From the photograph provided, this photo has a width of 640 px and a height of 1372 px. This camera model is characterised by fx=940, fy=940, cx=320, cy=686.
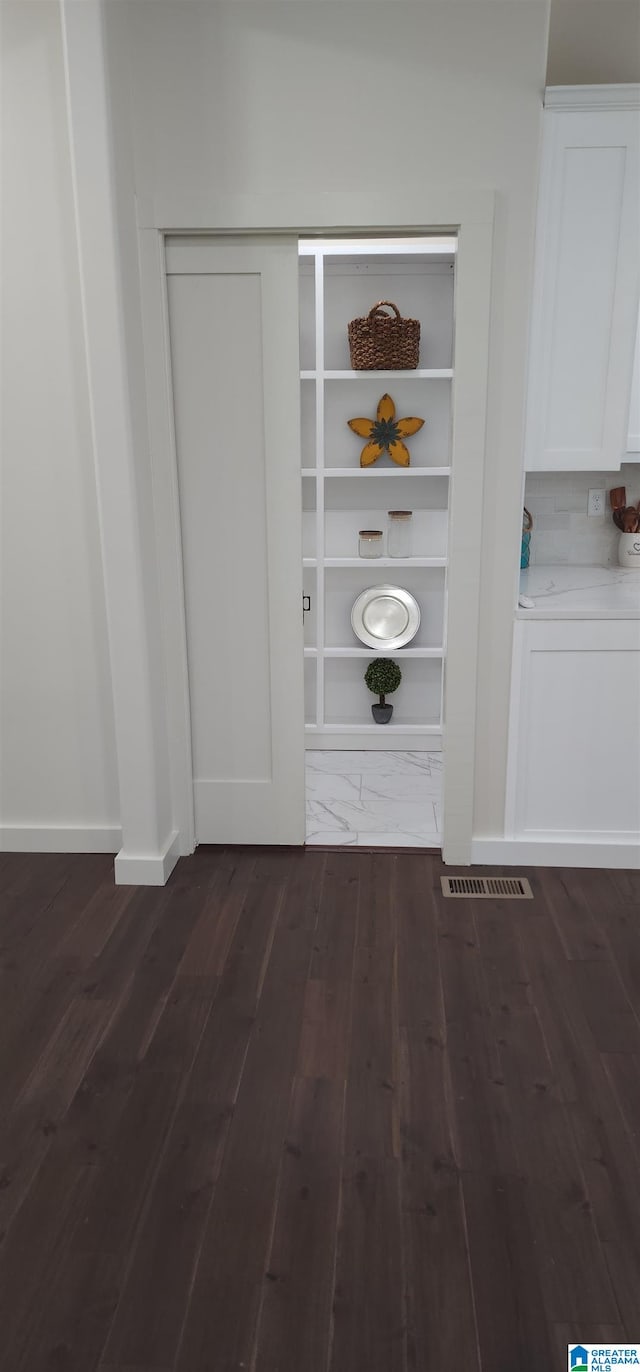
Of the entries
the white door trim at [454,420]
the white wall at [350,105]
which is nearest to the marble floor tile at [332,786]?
the white door trim at [454,420]

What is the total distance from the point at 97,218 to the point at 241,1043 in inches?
93.3

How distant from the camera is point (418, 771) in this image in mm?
4438

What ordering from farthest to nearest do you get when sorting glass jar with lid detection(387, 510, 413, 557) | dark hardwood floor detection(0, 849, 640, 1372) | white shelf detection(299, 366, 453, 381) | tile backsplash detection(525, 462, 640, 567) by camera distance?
glass jar with lid detection(387, 510, 413, 557)
white shelf detection(299, 366, 453, 381)
tile backsplash detection(525, 462, 640, 567)
dark hardwood floor detection(0, 849, 640, 1372)

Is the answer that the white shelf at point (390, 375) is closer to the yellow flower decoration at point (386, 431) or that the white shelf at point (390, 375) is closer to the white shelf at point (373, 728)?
the yellow flower decoration at point (386, 431)

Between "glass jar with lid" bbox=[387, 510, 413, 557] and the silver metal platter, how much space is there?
196 millimetres

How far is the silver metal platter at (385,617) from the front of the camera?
4.60m

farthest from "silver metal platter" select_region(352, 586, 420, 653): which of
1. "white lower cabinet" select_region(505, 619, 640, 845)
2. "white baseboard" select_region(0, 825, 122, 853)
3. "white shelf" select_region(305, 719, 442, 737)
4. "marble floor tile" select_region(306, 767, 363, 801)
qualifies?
"white baseboard" select_region(0, 825, 122, 853)

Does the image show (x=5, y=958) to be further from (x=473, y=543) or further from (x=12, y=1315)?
(x=473, y=543)

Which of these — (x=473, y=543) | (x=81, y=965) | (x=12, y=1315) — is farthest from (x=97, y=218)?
(x=12, y=1315)

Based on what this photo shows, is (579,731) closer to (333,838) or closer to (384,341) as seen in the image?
(333,838)

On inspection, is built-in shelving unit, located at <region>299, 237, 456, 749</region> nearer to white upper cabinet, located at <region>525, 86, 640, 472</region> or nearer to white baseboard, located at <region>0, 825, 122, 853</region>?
white upper cabinet, located at <region>525, 86, 640, 472</region>

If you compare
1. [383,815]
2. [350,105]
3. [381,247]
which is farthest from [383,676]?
[350,105]

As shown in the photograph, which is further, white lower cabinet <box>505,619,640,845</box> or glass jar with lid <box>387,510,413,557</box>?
glass jar with lid <box>387,510,413,557</box>

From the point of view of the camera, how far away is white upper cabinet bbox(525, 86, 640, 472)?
2881 millimetres
